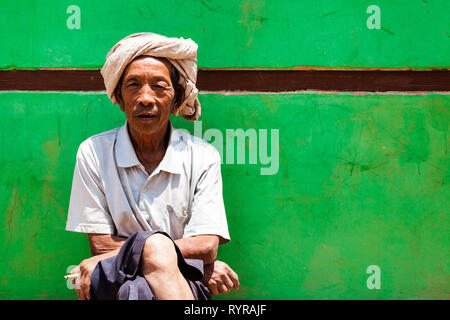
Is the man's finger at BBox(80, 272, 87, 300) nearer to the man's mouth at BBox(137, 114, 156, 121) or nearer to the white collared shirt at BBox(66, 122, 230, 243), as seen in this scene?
the white collared shirt at BBox(66, 122, 230, 243)

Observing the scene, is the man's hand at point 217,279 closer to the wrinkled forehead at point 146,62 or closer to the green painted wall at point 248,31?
the wrinkled forehead at point 146,62

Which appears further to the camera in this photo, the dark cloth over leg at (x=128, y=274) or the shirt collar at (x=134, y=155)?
the shirt collar at (x=134, y=155)

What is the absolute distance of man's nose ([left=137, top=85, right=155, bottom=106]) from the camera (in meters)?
2.55

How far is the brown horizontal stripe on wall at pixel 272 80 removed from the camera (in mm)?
3064

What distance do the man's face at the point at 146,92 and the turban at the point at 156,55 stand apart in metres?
0.04

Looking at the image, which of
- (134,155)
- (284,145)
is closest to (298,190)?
(284,145)

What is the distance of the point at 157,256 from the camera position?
2.25 m

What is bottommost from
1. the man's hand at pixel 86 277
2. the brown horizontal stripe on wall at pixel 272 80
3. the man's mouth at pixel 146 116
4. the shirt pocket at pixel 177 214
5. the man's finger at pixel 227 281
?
the man's finger at pixel 227 281

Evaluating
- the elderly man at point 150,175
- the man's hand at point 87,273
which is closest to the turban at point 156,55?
the elderly man at point 150,175

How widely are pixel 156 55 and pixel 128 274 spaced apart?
100cm

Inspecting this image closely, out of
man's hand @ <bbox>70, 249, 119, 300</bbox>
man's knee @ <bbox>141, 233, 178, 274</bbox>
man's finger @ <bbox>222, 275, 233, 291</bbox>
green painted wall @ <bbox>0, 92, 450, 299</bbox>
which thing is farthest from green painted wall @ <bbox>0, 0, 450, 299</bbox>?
man's knee @ <bbox>141, 233, 178, 274</bbox>

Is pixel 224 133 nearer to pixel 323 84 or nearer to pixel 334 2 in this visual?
pixel 323 84

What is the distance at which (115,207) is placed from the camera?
261 centimetres
